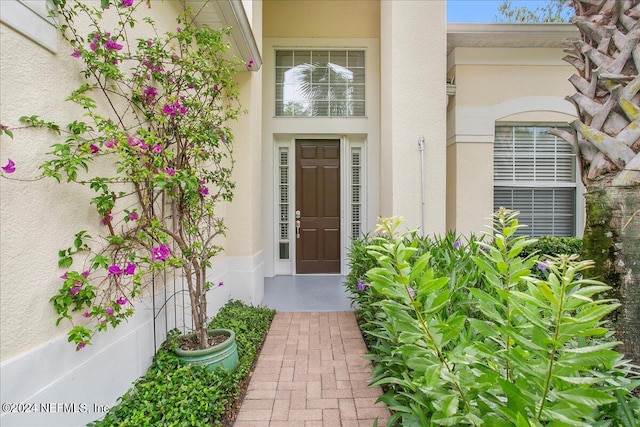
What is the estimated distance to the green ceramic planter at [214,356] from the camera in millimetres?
2533

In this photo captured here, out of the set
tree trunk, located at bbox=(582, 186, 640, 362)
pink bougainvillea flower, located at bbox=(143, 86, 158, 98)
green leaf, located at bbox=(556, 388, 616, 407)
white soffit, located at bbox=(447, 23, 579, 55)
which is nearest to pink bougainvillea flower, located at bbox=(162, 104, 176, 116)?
pink bougainvillea flower, located at bbox=(143, 86, 158, 98)

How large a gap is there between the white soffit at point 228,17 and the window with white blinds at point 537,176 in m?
4.26

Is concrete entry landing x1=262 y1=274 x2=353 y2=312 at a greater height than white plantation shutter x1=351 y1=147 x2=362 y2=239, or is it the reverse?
white plantation shutter x1=351 y1=147 x2=362 y2=239

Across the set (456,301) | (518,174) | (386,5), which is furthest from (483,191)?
(456,301)

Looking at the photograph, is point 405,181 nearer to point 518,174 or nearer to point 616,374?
point 518,174

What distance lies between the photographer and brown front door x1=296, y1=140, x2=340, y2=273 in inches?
237

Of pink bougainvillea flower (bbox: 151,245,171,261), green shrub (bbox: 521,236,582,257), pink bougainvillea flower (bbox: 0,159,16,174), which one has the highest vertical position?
pink bougainvillea flower (bbox: 0,159,16,174)

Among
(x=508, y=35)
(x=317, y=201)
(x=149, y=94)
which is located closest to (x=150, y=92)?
(x=149, y=94)

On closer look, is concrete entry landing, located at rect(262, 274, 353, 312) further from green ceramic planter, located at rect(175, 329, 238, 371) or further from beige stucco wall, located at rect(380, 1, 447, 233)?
green ceramic planter, located at rect(175, 329, 238, 371)

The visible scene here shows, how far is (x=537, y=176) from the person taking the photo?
17.3 feet

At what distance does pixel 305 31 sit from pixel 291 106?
1.42 metres

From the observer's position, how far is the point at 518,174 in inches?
207

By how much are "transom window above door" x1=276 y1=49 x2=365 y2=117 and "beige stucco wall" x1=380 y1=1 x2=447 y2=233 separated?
5.22 ft

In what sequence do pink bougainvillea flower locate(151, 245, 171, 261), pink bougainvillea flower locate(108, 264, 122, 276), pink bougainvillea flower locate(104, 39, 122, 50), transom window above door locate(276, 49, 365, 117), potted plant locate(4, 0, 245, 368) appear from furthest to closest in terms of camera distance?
1. transom window above door locate(276, 49, 365, 117)
2. pink bougainvillea flower locate(151, 245, 171, 261)
3. pink bougainvillea flower locate(104, 39, 122, 50)
4. pink bougainvillea flower locate(108, 264, 122, 276)
5. potted plant locate(4, 0, 245, 368)
